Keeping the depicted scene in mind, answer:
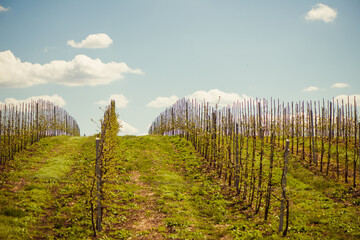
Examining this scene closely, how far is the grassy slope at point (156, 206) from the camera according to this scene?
12.7 m

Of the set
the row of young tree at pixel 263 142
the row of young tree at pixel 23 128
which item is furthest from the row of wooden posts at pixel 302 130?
the row of young tree at pixel 23 128

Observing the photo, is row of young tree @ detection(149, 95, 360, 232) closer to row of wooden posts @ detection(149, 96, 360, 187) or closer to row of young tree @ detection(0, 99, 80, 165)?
row of wooden posts @ detection(149, 96, 360, 187)

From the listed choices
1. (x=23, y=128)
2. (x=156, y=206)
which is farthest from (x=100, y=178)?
(x=23, y=128)

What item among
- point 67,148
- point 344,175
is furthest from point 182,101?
point 344,175

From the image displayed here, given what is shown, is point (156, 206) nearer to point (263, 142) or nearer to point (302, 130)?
point (263, 142)

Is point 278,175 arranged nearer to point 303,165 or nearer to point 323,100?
point 303,165

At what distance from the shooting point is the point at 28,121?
131 ft

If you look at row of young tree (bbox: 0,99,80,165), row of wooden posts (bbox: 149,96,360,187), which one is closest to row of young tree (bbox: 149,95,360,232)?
row of wooden posts (bbox: 149,96,360,187)

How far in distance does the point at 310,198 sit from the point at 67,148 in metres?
30.7

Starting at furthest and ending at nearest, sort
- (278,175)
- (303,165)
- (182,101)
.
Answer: (182,101) → (303,165) → (278,175)

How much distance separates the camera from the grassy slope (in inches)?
500

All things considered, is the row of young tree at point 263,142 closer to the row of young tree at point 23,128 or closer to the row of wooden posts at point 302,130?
the row of wooden posts at point 302,130

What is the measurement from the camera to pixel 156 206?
16.5m

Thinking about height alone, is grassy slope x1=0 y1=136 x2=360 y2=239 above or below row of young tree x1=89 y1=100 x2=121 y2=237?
below
